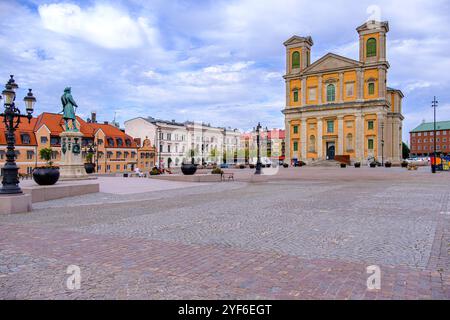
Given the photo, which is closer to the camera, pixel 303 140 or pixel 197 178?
pixel 197 178

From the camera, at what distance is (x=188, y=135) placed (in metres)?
95.4

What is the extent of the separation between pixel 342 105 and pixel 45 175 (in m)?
65.6

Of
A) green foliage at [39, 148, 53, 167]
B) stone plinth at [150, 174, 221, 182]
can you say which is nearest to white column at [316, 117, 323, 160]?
stone plinth at [150, 174, 221, 182]

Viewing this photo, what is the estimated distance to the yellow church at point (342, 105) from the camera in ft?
228

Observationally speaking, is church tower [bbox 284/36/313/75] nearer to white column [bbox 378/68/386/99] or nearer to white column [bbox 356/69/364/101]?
white column [bbox 356/69/364/101]

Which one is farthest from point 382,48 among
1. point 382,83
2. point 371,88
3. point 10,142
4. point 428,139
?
point 428,139

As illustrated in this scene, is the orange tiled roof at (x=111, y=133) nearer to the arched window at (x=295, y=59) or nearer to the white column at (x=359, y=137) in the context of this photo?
the arched window at (x=295, y=59)

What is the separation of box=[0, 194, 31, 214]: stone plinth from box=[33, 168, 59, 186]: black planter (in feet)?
16.4

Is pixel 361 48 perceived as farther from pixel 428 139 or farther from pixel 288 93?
pixel 428 139

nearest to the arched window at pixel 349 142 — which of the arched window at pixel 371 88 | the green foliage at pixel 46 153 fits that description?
the arched window at pixel 371 88

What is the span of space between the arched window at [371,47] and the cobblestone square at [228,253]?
66.7 meters

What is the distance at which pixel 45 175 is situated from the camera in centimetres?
A: 1672
